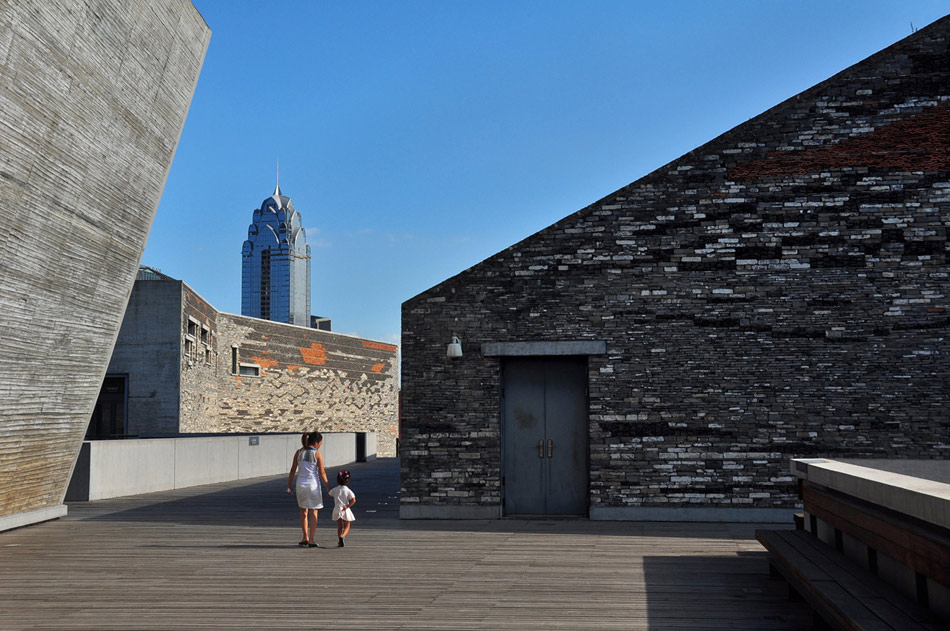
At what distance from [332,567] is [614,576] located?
3.09 meters

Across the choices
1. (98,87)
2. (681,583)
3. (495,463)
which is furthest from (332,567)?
(98,87)

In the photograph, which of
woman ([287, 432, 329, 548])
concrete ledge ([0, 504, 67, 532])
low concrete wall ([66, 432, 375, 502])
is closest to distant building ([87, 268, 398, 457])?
low concrete wall ([66, 432, 375, 502])

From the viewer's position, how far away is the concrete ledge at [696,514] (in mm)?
13312

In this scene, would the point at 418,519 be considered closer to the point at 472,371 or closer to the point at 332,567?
the point at 472,371

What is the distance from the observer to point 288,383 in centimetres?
4866

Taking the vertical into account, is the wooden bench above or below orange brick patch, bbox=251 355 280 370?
below

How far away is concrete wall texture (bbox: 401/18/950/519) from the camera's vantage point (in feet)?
44.1

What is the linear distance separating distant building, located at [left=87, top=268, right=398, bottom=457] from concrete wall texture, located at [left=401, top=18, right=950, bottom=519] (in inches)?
758

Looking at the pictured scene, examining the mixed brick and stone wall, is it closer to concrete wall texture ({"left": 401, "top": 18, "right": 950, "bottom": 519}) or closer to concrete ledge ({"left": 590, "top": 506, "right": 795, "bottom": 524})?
concrete wall texture ({"left": 401, "top": 18, "right": 950, "bottom": 519})

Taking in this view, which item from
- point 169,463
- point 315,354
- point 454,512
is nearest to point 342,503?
point 454,512

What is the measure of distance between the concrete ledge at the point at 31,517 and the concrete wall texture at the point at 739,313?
19.1 feet

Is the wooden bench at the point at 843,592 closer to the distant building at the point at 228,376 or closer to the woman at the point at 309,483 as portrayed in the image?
the woman at the point at 309,483

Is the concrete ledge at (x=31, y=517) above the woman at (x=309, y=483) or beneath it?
beneath

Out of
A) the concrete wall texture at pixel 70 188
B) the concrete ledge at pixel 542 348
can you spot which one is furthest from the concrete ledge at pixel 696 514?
the concrete wall texture at pixel 70 188
